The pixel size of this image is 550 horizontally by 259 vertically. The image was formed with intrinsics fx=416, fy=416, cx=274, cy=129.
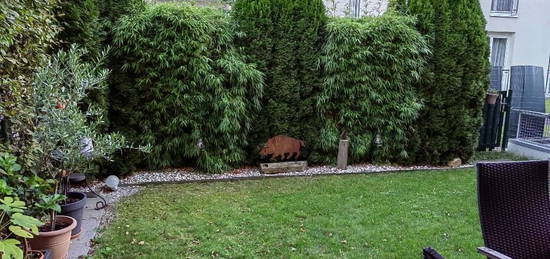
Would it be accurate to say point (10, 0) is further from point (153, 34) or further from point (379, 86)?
point (379, 86)

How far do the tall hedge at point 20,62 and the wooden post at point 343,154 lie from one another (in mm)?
Answer: 3565

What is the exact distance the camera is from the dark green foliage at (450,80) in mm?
5340

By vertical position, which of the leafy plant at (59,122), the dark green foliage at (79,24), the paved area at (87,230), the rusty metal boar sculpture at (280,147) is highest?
the dark green foliage at (79,24)

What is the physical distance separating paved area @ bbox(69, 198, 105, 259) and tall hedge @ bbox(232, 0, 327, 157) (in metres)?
2.13

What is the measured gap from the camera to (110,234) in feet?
10.7

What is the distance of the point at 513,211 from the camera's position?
2154mm

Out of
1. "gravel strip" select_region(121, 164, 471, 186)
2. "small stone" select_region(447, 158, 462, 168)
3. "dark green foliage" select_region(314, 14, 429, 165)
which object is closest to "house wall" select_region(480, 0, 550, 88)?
"small stone" select_region(447, 158, 462, 168)

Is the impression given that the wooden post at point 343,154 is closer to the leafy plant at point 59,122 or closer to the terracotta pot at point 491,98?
the terracotta pot at point 491,98

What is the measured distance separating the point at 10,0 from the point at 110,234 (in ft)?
6.03

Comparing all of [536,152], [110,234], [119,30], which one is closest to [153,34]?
[119,30]

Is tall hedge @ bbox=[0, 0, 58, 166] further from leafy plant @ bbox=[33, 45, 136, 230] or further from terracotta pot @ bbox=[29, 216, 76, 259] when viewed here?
terracotta pot @ bbox=[29, 216, 76, 259]

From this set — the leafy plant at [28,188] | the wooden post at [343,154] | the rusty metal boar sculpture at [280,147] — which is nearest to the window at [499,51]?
the wooden post at [343,154]

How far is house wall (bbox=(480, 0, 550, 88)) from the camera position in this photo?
1214 centimetres

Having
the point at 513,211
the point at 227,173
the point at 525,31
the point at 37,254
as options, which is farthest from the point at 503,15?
the point at 37,254
